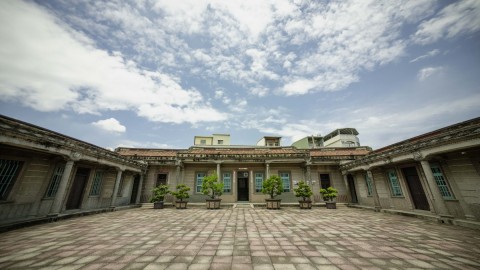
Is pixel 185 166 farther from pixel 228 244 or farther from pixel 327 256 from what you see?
pixel 327 256

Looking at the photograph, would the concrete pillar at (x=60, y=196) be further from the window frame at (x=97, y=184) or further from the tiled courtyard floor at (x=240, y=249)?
the window frame at (x=97, y=184)

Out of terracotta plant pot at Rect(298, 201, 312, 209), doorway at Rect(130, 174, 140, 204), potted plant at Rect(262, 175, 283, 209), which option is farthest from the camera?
doorway at Rect(130, 174, 140, 204)

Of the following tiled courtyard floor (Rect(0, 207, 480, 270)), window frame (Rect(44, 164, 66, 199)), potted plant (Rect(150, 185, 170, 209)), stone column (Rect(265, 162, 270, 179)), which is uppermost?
stone column (Rect(265, 162, 270, 179))

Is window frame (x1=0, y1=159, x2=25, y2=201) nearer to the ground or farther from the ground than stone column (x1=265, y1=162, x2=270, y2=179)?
nearer to the ground

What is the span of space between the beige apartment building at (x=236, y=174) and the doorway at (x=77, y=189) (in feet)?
0.17

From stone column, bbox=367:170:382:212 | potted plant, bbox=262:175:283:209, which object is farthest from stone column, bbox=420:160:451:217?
potted plant, bbox=262:175:283:209

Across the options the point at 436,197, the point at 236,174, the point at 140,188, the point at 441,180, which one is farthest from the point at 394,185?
the point at 140,188

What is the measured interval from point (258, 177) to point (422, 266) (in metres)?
11.2

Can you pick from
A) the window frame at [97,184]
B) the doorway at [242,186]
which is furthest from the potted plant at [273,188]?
the window frame at [97,184]

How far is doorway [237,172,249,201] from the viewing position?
14047 mm

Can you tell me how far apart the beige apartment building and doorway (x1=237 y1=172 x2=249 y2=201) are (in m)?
0.08

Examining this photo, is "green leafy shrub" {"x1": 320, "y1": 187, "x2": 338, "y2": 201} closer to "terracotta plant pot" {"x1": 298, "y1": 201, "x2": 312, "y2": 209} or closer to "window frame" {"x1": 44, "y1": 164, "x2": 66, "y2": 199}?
"terracotta plant pot" {"x1": 298, "y1": 201, "x2": 312, "y2": 209}

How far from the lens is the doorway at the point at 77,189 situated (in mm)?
8984

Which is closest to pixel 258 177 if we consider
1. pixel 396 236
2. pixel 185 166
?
pixel 185 166
